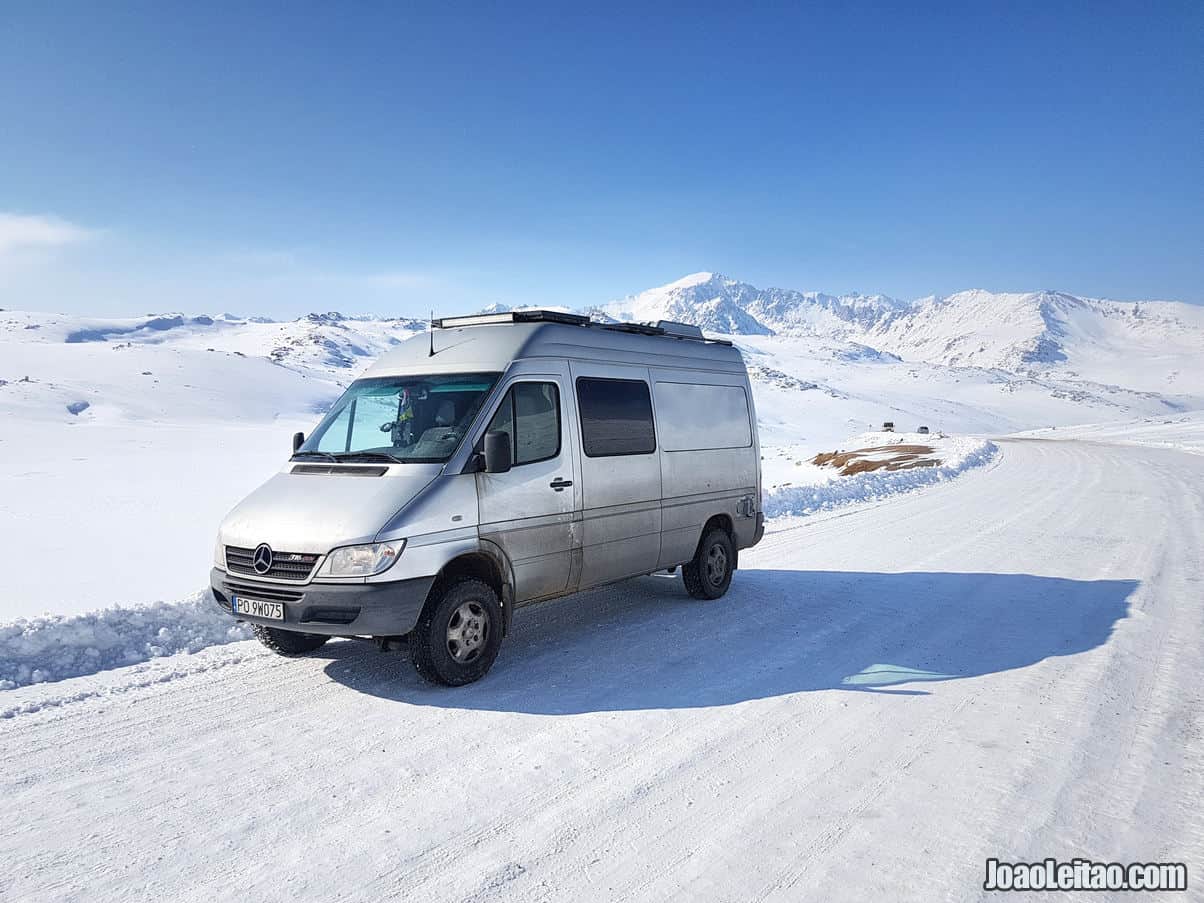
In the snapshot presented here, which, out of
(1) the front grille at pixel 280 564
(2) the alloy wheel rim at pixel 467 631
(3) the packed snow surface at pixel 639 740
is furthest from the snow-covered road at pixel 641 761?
(1) the front grille at pixel 280 564

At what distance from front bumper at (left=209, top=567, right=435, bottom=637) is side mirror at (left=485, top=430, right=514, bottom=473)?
0.96 m

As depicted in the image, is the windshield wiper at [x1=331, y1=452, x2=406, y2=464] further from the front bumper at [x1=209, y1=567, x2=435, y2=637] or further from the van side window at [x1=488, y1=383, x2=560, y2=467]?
the front bumper at [x1=209, y1=567, x2=435, y2=637]

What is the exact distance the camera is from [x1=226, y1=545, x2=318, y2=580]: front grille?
5434 mm

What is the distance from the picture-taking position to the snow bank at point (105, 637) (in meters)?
5.98

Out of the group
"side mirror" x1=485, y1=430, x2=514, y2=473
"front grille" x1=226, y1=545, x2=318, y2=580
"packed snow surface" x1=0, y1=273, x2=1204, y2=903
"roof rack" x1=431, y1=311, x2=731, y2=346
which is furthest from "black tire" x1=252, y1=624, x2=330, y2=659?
"roof rack" x1=431, y1=311, x2=731, y2=346

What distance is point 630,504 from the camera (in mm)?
7430

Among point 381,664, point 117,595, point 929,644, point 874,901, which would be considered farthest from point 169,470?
point 874,901

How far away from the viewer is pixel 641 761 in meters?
4.55

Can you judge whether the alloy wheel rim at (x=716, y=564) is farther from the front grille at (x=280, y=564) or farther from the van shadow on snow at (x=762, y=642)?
the front grille at (x=280, y=564)

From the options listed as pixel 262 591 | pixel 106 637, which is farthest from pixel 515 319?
pixel 106 637

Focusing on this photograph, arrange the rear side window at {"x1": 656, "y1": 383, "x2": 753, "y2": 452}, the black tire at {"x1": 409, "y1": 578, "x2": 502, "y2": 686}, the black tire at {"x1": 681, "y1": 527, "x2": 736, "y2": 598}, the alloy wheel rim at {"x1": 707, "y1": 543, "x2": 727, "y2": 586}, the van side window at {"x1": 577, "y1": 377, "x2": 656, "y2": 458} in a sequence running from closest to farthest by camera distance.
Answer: the black tire at {"x1": 409, "y1": 578, "x2": 502, "y2": 686}
the van side window at {"x1": 577, "y1": 377, "x2": 656, "y2": 458}
the rear side window at {"x1": 656, "y1": 383, "x2": 753, "y2": 452}
the black tire at {"x1": 681, "y1": 527, "x2": 736, "y2": 598}
the alloy wheel rim at {"x1": 707, "y1": 543, "x2": 727, "y2": 586}

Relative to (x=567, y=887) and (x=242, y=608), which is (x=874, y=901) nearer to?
(x=567, y=887)

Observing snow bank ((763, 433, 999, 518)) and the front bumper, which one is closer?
the front bumper

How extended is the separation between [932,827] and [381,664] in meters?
4.32
